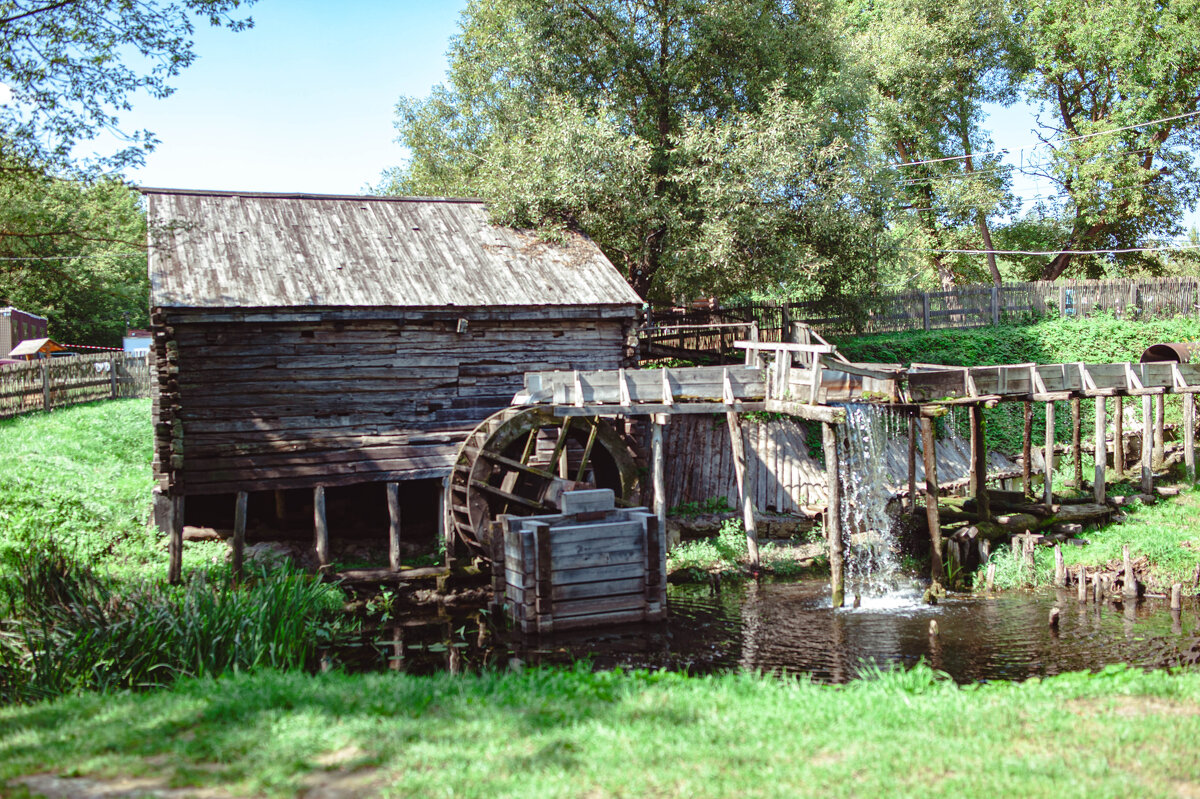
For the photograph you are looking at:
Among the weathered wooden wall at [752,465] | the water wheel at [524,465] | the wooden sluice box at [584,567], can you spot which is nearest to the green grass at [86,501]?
the water wheel at [524,465]

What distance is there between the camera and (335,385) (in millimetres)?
14203

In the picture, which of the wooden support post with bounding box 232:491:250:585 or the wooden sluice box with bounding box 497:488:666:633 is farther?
the wooden support post with bounding box 232:491:250:585

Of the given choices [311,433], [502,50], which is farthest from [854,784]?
[502,50]

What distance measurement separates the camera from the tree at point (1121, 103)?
1022 inches

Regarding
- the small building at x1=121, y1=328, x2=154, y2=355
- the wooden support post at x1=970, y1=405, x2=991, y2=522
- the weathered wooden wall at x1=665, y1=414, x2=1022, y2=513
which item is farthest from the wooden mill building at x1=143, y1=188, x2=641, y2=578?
the small building at x1=121, y1=328, x2=154, y2=355

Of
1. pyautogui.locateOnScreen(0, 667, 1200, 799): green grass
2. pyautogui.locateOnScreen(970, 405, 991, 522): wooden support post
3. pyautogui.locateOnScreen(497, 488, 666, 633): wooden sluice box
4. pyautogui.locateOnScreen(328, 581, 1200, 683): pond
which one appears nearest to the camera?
pyautogui.locateOnScreen(0, 667, 1200, 799): green grass

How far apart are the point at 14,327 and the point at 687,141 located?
2750cm

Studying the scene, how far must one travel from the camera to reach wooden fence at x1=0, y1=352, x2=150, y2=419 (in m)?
21.1

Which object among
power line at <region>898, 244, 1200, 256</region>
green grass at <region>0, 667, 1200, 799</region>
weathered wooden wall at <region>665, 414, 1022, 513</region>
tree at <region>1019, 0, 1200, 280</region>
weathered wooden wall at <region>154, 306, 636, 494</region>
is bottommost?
green grass at <region>0, 667, 1200, 799</region>

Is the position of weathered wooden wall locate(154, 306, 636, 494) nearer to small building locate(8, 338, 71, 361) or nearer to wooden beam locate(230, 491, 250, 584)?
wooden beam locate(230, 491, 250, 584)

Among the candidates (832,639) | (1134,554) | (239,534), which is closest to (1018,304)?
(1134,554)

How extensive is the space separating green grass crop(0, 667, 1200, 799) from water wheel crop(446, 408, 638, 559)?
6.69 metres

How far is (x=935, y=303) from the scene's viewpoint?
→ 24500mm

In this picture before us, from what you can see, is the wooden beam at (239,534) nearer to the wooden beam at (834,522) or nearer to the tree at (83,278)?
the wooden beam at (834,522)
